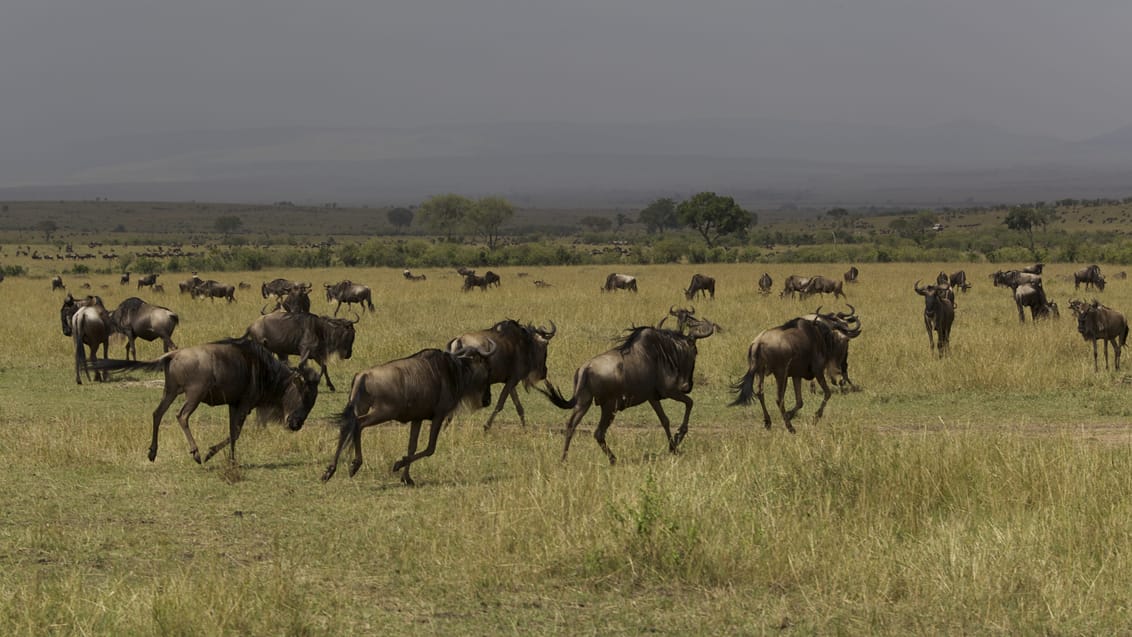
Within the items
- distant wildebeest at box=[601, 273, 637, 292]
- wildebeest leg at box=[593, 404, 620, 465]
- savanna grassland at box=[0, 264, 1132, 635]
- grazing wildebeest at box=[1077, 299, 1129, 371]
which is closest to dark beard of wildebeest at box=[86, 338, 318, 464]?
savanna grassland at box=[0, 264, 1132, 635]

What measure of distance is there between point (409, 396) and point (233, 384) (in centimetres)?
186

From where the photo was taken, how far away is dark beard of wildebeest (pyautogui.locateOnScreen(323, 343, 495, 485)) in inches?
372

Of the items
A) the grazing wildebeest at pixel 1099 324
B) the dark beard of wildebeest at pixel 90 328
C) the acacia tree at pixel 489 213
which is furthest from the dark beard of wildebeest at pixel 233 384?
the acacia tree at pixel 489 213

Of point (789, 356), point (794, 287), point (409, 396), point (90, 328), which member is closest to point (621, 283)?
point (794, 287)

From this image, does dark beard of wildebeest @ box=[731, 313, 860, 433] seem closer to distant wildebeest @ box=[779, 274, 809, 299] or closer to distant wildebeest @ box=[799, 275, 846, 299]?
distant wildebeest @ box=[799, 275, 846, 299]

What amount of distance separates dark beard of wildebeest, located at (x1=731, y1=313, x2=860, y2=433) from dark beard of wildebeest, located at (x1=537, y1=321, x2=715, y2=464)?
142 centimetres

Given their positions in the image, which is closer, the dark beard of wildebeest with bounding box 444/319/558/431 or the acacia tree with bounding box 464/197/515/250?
the dark beard of wildebeest with bounding box 444/319/558/431

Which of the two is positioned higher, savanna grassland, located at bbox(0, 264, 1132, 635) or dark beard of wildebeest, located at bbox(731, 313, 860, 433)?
dark beard of wildebeest, located at bbox(731, 313, 860, 433)

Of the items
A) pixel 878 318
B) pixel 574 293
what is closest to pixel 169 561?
pixel 878 318

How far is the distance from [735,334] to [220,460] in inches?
473

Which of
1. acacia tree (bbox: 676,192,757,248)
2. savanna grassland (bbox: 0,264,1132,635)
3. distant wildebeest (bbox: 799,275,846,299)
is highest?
acacia tree (bbox: 676,192,757,248)

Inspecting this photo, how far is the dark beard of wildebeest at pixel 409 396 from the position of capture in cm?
945

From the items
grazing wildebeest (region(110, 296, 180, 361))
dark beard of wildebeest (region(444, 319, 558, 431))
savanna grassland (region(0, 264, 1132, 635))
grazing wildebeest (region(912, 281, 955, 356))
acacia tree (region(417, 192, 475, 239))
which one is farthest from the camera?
acacia tree (region(417, 192, 475, 239))

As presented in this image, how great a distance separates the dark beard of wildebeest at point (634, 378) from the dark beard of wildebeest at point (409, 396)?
39.6 inches
